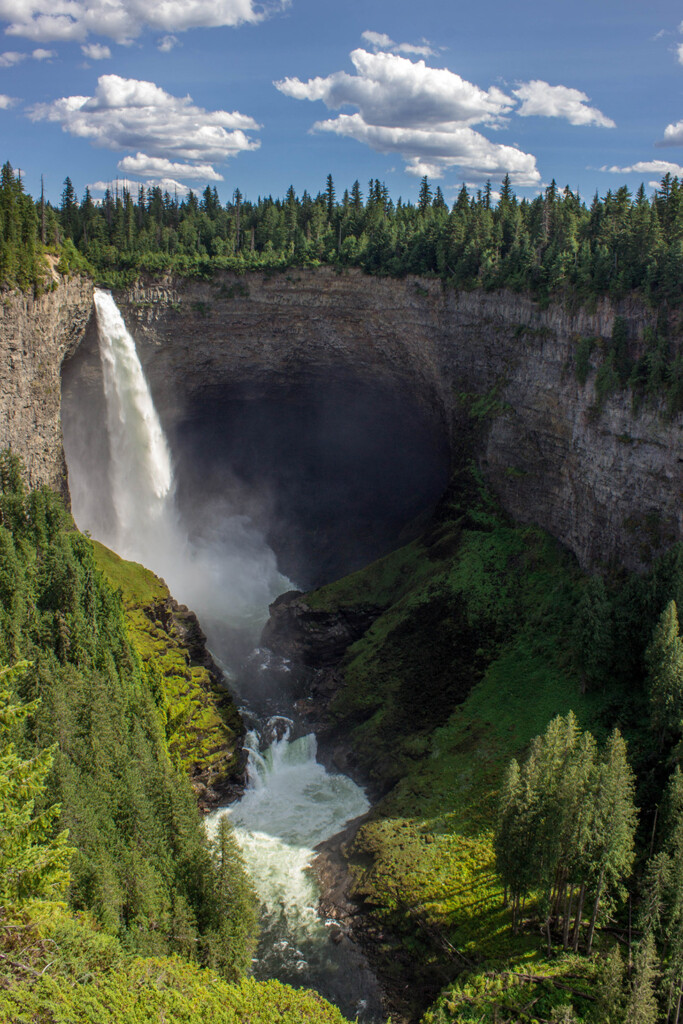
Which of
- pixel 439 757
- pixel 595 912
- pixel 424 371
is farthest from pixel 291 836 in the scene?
pixel 424 371

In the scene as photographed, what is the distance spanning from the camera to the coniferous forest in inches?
834

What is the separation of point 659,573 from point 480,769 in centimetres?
1320

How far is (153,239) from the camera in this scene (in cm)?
7069

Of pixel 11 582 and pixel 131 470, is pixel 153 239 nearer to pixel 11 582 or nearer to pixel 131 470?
pixel 131 470

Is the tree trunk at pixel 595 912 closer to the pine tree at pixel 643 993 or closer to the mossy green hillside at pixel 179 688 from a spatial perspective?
the pine tree at pixel 643 993

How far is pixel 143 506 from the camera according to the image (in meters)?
64.9

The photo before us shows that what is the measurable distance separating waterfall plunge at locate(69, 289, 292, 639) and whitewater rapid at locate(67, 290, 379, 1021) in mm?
86

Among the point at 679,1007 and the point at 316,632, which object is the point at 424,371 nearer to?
the point at 316,632

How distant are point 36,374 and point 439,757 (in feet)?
113

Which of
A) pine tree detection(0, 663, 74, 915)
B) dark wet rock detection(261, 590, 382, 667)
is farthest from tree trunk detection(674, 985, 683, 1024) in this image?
dark wet rock detection(261, 590, 382, 667)

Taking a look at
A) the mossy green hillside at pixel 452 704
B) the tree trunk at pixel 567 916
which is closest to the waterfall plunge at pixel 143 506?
the mossy green hillside at pixel 452 704

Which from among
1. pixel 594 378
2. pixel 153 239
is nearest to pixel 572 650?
pixel 594 378

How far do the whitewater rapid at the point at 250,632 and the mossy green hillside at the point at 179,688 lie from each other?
260cm

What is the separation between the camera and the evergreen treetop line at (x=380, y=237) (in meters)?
45.7
